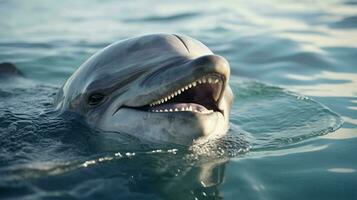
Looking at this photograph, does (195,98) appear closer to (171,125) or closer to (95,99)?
(171,125)

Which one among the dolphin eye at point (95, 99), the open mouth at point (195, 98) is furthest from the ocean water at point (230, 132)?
the open mouth at point (195, 98)

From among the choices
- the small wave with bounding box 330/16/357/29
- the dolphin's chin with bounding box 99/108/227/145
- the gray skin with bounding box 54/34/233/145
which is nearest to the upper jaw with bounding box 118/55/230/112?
the gray skin with bounding box 54/34/233/145

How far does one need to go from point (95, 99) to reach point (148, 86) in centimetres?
93

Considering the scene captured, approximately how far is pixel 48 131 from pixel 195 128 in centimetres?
190

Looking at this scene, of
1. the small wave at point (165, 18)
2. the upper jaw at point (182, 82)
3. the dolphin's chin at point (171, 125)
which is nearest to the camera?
the upper jaw at point (182, 82)

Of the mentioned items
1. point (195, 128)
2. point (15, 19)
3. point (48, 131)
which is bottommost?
point (15, 19)

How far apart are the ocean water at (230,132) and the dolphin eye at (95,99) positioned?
290 mm

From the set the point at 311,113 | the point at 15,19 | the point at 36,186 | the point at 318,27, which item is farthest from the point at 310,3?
the point at 36,186

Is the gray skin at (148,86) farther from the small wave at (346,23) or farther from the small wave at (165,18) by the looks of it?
the small wave at (165,18)

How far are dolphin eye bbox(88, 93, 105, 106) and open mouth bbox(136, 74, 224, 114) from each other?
671 millimetres

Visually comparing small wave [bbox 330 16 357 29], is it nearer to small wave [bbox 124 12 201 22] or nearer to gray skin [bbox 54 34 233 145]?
small wave [bbox 124 12 201 22]

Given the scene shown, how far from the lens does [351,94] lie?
9.09m

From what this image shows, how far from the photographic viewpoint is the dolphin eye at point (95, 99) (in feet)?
20.0

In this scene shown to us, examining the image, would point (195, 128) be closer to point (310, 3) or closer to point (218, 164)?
point (218, 164)
